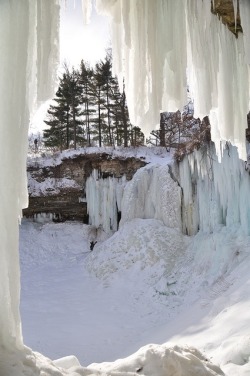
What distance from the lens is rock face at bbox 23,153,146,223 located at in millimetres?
17422

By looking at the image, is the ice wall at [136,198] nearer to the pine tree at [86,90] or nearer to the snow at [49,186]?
the snow at [49,186]

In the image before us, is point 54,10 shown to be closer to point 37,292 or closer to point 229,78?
point 229,78

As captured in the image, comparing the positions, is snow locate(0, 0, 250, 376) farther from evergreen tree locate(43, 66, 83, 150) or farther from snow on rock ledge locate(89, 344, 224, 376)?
evergreen tree locate(43, 66, 83, 150)

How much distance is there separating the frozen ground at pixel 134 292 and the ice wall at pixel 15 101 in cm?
267

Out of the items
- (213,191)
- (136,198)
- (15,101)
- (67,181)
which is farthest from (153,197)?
(15,101)

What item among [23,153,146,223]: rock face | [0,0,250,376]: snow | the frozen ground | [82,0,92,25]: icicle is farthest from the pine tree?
[82,0,92,25]: icicle

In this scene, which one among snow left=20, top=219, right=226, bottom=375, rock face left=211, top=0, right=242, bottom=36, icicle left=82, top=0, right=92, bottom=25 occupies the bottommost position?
snow left=20, top=219, right=226, bottom=375

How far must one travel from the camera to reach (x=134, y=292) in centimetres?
1221

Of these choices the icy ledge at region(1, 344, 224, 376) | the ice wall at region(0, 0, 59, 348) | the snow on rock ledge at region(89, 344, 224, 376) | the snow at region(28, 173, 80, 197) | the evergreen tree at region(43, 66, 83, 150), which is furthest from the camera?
the evergreen tree at region(43, 66, 83, 150)

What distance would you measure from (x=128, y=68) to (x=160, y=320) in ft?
26.3

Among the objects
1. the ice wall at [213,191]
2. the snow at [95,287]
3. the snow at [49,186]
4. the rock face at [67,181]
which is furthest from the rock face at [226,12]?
the snow at [49,186]

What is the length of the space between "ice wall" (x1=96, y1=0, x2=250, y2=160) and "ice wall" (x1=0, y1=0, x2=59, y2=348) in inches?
23.5

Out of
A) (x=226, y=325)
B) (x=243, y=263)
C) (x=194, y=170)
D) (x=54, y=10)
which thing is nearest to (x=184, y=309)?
(x=243, y=263)

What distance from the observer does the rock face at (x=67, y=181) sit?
57.2ft
